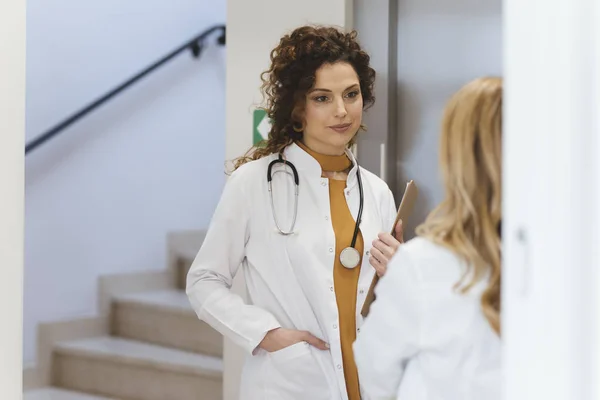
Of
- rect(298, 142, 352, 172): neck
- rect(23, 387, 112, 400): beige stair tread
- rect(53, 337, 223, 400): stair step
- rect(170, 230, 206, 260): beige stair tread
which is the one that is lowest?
rect(23, 387, 112, 400): beige stair tread

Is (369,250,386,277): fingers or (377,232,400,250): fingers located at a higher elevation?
(377,232,400,250): fingers

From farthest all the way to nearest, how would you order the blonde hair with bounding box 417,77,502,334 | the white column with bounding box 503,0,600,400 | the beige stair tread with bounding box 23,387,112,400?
the beige stair tread with bounding box 23,387,112,400 < the blonde hair with bounding box 417,77,502,334 < the white column with bounding box 503,0,600,400

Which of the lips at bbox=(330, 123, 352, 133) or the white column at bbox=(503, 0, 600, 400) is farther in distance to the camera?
the lips at bbox=(330, 123, 352, 133)

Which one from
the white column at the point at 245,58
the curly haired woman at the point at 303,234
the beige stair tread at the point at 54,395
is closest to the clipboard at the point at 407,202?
the curly haired woman at the point at 303,234

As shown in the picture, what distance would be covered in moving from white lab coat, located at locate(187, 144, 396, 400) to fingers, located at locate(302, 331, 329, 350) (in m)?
0.01

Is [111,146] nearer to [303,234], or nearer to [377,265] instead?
[303,234]

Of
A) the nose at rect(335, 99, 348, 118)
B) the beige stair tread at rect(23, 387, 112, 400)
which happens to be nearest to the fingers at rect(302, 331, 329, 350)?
the nose at rect(335, 99, 348, 118)

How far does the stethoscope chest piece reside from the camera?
6.84 feet

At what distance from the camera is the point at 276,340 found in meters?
2.13

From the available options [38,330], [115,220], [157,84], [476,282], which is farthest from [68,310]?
[476,282]

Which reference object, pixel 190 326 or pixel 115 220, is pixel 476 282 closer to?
pixel 190 326

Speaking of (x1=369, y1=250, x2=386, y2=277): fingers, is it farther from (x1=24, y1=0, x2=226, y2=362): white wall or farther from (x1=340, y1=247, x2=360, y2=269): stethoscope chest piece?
(x1=24, y1=0, x2=226, y2=362): white wall

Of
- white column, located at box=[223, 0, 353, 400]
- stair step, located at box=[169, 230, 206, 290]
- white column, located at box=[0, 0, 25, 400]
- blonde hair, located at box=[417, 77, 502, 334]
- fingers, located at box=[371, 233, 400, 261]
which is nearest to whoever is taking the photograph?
blonde hair, located at box=[417, 77, 502, 334]

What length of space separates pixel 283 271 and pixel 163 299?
2655mm
